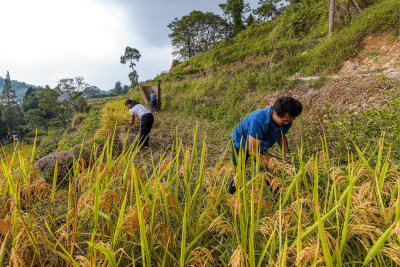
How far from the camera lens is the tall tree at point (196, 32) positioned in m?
31.7

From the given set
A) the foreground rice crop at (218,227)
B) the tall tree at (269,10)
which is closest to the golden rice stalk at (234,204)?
the foreground rice crop at (218,227)

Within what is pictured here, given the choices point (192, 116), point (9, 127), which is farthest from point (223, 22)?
point (9, 127)

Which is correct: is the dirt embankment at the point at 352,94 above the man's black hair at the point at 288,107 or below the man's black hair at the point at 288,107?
below

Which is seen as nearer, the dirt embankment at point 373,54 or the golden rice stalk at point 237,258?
the golden rice stalk at point 237,258

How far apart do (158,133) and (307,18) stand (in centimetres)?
1151

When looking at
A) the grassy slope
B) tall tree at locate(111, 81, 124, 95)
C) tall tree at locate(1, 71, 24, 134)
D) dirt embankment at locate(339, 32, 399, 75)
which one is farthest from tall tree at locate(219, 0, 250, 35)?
tall tree at locate(111, 81, 124, 95)

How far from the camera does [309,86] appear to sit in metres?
4.54

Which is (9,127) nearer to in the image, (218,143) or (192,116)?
(192,116)

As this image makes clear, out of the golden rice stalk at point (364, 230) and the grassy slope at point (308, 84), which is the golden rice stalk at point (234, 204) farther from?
the grassy slope at point (308, 84)

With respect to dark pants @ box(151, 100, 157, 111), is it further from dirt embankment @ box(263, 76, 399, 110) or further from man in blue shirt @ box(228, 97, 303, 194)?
man in blue shirt @ box(228, 97, 303, 194)

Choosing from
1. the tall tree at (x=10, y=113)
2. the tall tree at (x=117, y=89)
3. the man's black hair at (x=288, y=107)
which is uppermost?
the tall tree at (x=117, y=89)

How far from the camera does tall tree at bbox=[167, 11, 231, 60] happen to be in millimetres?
31672

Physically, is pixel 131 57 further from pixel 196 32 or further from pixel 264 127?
pixel 264 127

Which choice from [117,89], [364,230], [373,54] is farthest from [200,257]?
[117,89]
